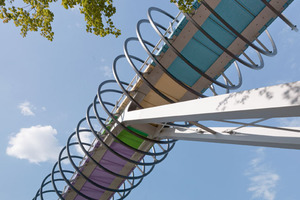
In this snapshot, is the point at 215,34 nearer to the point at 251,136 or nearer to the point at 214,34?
the point at 214,34

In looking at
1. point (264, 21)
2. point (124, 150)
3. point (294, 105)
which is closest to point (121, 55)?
point (124, 150)

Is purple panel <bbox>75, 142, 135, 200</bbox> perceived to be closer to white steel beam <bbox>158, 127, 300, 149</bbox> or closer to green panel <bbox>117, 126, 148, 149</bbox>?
green panel <bbox>117, 126, 148, 149</bbox>

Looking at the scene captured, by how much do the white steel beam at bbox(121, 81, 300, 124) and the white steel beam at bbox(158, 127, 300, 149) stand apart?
10.3ft

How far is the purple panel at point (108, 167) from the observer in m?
14.0

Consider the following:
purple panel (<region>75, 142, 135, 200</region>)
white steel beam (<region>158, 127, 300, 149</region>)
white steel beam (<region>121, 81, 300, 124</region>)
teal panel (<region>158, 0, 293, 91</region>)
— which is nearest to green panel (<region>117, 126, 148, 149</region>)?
purple panel (<region>75, 142, 135, 200</region>)

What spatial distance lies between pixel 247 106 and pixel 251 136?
14.7 ft

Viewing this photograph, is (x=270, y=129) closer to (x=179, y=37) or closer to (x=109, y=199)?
(x=179, y=37)

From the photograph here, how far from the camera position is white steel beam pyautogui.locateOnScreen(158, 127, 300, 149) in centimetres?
797

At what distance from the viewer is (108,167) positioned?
14.9m

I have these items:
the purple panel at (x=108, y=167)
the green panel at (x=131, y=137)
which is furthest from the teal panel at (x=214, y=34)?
the purple panel at (x=108, y=167)

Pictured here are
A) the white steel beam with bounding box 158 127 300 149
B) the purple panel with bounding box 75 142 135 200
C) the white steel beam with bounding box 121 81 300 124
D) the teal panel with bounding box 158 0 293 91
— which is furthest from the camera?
the purple panel with bounding box 75 142 135 200

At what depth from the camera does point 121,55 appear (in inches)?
473

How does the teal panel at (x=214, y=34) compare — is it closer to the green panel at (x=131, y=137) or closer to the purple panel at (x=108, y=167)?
the green panel at (x=131, y=137)

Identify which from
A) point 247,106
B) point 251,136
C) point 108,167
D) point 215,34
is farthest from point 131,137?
point 247,106
